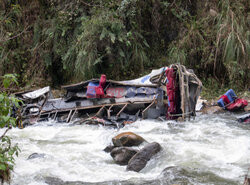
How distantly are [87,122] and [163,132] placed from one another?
2717 mm

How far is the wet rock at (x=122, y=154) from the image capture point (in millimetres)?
5824

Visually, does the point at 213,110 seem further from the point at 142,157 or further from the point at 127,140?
the point at 142,157

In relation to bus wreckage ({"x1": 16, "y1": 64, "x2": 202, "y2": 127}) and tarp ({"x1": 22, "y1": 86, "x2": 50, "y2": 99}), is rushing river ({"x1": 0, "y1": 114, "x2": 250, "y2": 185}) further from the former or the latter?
tarp ({"x1": 22, "y1": 86, "x2": 50, "y2": 99})

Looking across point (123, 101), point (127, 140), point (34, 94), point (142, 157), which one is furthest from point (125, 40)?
point (142, 157)

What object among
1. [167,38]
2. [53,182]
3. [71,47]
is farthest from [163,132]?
[167,38]

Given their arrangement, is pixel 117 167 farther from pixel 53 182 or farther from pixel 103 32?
pixel 103 32

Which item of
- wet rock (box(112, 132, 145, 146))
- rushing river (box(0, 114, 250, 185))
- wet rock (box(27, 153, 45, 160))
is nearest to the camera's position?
rushing river (box(0, 114, 250, 185))

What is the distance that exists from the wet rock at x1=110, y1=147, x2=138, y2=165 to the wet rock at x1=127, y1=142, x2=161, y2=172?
183 mm

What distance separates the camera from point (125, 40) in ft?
46.5

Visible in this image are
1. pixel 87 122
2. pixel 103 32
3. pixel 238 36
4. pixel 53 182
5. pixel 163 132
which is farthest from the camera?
pixel 103 32

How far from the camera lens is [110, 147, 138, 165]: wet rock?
19.1 feet

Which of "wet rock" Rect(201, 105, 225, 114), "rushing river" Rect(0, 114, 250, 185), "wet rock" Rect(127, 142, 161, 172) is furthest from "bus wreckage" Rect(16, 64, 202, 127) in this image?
"wet rock" Rect(127, 142, 161, 172)

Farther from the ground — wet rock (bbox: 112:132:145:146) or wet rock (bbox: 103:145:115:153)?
wet rock (bbox: 112:132:145:146)

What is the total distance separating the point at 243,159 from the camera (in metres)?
5.79
